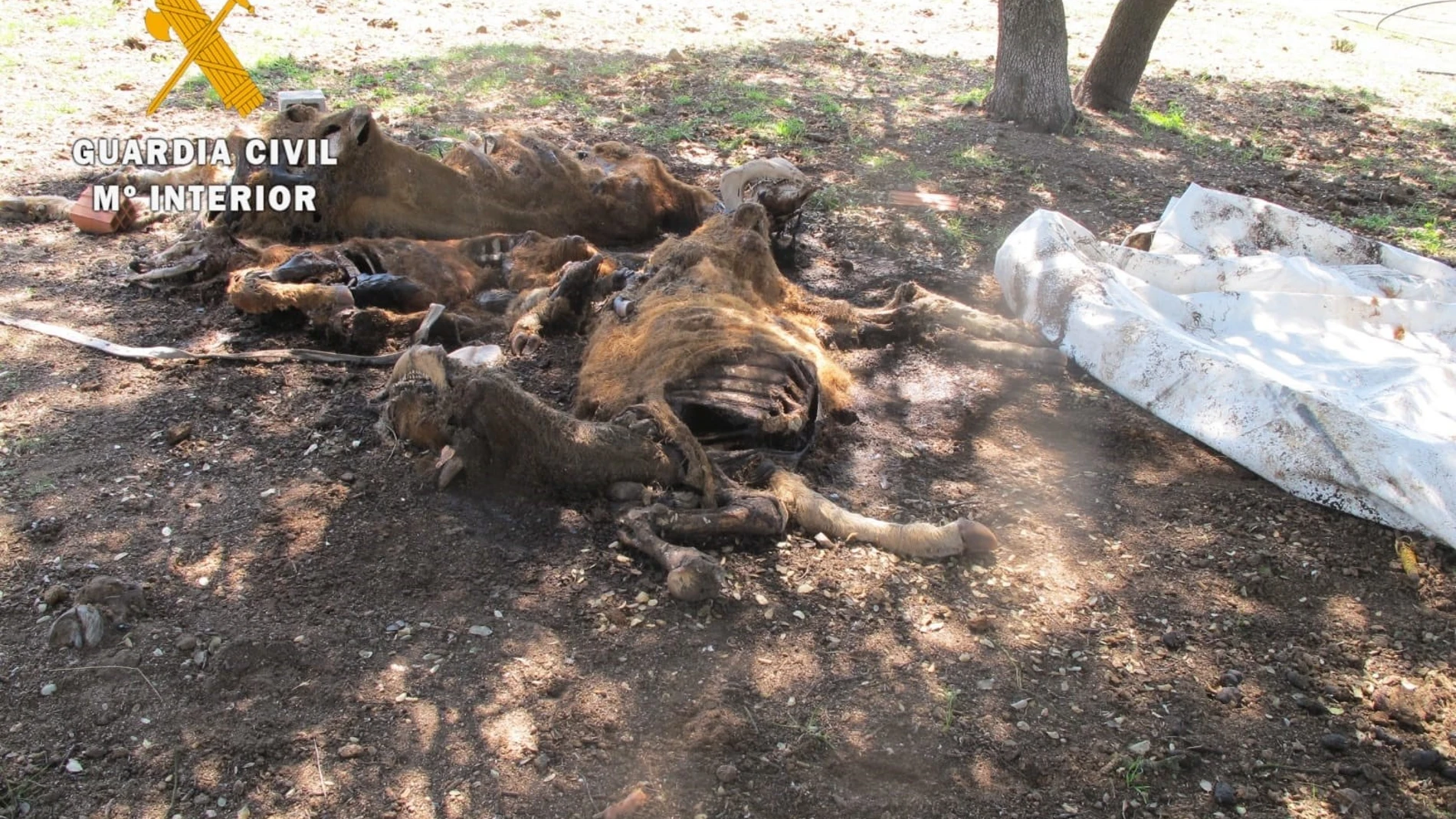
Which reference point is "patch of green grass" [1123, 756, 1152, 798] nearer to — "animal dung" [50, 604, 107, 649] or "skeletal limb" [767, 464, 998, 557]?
"skeletal limb" [767, 464, 998, 557]

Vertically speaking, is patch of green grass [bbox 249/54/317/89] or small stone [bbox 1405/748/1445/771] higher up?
patch of green grass [bbox 249/54/317/89]

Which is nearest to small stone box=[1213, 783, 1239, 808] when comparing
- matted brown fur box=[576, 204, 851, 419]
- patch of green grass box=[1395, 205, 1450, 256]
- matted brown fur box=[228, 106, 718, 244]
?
matted brown fur box=[576, 204, 851, 419]

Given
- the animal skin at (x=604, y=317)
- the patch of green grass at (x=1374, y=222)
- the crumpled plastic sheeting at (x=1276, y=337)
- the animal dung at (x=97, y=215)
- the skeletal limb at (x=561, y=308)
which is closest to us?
the animal skin at (x=604, y=317)

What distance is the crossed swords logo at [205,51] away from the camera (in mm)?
7660

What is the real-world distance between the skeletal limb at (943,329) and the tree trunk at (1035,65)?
3.71 metres

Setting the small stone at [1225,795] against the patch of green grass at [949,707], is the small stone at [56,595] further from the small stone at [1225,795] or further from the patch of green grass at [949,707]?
the small stone at [1225,795]

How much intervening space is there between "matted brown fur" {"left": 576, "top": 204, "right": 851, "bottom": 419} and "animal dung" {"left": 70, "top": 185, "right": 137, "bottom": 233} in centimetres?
333

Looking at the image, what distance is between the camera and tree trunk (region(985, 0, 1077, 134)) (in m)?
7.86

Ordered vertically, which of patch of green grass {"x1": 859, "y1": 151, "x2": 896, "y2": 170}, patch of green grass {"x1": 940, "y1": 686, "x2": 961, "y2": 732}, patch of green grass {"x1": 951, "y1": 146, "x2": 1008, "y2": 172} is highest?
patch of green grass {"x1": 951, "y1": 146, "x2": 1008, "y2": 172}

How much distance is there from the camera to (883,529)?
3.56 metres

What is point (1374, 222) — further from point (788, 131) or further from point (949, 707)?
point (949, 707)

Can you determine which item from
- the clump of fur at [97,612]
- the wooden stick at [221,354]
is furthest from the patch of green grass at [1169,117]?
the clump of fur at [97,612]

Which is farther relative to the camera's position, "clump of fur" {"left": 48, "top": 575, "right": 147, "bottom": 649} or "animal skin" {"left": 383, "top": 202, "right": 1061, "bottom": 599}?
"animal skin" {"left": 383, "top": 202, "right": 1061, "bottom": 599}

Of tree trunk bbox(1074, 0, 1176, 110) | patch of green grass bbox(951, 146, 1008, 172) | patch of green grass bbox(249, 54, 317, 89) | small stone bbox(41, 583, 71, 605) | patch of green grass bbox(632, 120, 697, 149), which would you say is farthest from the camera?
tree trunk bbox(1074, 0, 1176, 110)
